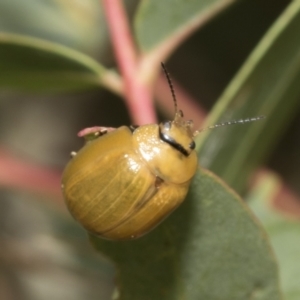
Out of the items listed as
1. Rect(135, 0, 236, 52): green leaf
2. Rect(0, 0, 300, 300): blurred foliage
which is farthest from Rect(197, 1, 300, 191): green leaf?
Rect(135, 0, 236, 52): green leaf

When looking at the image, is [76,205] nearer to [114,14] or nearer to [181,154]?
[181,154]

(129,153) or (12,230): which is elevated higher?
(129,153)

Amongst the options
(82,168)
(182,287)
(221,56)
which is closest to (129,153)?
(82,168)

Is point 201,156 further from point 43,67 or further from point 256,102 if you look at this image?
point 43,67

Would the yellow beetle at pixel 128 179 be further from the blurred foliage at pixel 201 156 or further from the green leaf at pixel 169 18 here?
the green leaf at pixel 169 18

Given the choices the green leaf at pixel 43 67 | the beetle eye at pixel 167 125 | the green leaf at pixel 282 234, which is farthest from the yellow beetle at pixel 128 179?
the green leaf at pixel 282 234
